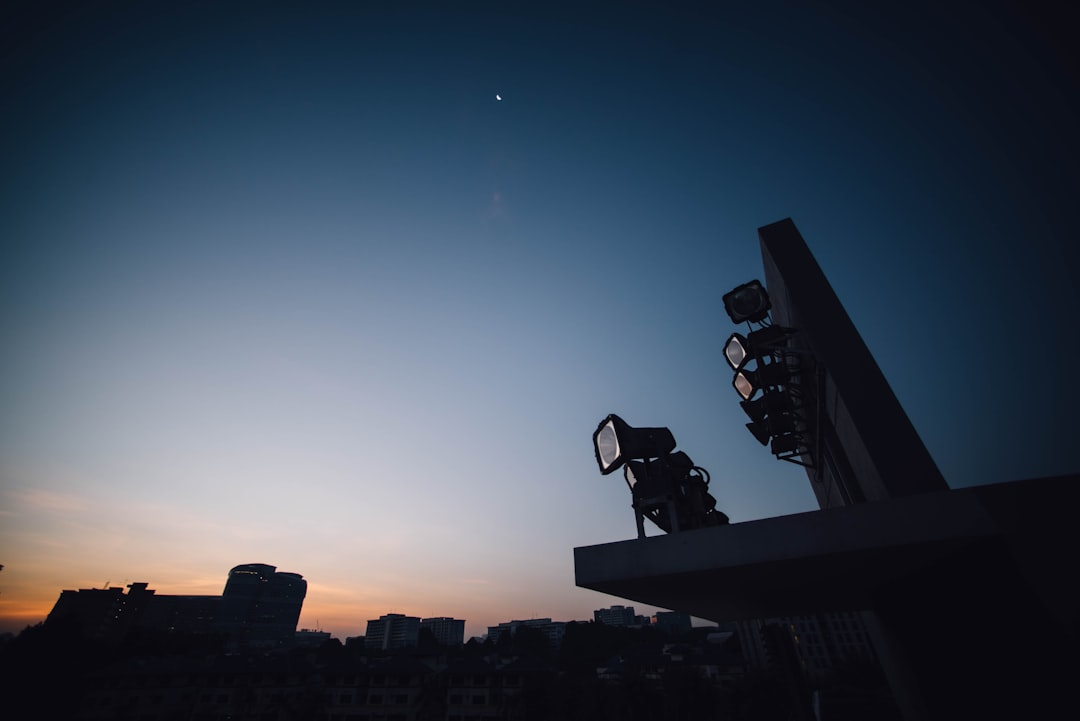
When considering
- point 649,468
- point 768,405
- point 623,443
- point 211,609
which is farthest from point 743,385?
point 211,609

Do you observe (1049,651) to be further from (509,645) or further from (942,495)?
(509,645)

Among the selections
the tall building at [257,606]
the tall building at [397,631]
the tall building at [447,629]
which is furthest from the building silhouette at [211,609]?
the tall building at [447,629]

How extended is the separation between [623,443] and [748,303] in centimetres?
506

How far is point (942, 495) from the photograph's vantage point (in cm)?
273

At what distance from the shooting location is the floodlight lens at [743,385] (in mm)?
8336

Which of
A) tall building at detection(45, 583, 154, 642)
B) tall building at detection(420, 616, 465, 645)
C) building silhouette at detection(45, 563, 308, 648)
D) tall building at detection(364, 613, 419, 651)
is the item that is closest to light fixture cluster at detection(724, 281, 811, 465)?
building silhouette at detection(45, 563, 308, 648)

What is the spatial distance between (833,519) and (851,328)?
3837 mm

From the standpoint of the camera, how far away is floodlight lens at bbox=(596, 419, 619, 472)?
15.0 feet

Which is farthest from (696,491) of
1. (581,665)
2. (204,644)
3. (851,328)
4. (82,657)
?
(204,644)

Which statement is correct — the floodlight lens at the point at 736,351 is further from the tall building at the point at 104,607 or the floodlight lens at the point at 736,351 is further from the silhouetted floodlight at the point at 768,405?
the tall building at the point at 104,607

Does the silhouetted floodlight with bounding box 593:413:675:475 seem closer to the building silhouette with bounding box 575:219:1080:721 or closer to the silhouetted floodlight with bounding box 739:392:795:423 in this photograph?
the building silhouette with bounding box 575:219:1080:721

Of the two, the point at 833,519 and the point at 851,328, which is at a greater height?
the point at 851,328

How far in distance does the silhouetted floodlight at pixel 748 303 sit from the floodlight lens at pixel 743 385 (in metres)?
1.12

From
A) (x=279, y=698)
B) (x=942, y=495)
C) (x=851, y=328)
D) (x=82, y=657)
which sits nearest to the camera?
(x=942, y=495)
